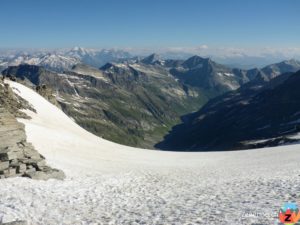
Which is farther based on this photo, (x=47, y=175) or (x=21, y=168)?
(x=47, y=175)

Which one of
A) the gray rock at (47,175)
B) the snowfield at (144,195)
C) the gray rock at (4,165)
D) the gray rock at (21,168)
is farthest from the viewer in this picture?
the gray rock at (21,168)

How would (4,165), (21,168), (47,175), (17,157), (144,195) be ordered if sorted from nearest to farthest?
1. (144,195)
2. (4,165)
3. (21,168)
4. (47,175)
5. (17,157)

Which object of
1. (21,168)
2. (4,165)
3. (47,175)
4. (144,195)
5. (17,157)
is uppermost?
(17,157)

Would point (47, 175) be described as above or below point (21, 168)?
below

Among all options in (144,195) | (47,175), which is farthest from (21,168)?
(144,195)

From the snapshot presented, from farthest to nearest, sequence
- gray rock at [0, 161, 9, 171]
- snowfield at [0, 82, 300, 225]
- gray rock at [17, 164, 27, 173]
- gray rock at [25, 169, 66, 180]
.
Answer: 1. gray rock at [17, 164, 27, 173]
2. gray rock at [25, 169, 66, 180]
3. gray rock at [0, 161, 9, 171]
4. snowfield at [0, 82, 300, 225]

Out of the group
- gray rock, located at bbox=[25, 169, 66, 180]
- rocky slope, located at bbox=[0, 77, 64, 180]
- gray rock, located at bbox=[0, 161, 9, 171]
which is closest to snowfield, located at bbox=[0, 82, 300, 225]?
gray rock, located at bbox=[25, 169, 66, 180]

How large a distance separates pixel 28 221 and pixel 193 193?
44.1 ft

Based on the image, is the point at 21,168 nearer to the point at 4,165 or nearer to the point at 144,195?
the point at 4,165

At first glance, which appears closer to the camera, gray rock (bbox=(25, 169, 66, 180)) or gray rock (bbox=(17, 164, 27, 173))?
gray rock (bbox=(25, 169, 66, 180))

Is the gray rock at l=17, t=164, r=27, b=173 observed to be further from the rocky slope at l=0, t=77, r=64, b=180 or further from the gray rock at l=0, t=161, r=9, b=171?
the gray rock at l=0, t=161, r=9, b=171

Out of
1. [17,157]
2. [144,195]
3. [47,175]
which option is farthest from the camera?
[17,157]

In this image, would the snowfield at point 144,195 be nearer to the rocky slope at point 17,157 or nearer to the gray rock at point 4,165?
the rocky slope at point 17,157

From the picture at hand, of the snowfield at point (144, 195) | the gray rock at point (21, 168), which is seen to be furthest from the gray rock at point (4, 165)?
the snowfield at point (144, 195)
